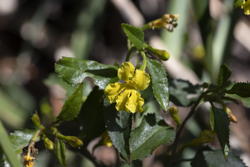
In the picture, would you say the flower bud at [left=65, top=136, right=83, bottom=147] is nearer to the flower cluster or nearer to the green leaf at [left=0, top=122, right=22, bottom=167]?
the green leaf at [left=0, top=122, right=22, bottom=167]

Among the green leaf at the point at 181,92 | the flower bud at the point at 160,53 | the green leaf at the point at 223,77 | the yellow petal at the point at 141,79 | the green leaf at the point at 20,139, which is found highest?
the flower bud at the point at 160,53

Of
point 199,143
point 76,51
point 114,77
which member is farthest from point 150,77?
point 76,51

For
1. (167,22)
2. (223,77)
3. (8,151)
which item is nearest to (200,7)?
(167,22)

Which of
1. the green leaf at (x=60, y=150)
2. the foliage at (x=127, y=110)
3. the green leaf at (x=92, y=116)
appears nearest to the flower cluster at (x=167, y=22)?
the foliage at (x=127, y=110)

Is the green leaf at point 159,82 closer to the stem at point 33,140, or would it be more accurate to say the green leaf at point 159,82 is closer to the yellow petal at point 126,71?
the yellow petal at point 126,71

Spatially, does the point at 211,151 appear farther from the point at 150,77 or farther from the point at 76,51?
the point at 76,51

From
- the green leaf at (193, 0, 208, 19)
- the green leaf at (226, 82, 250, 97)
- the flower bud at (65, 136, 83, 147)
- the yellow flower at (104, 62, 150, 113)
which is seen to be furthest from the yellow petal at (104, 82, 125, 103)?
the green leaf at (193, 0, 208, 19)
